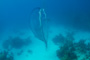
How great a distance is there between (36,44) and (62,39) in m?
2.97

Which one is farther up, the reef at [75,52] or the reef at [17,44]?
the reef at [17,44]

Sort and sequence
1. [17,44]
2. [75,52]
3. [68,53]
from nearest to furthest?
[68,53]
[75,52]
[17,44]

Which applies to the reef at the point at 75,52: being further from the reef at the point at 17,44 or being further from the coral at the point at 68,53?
the reef at the point at 17,44

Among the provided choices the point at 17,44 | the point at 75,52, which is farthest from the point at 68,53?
the point at 17,44

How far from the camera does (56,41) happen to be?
15.6 m

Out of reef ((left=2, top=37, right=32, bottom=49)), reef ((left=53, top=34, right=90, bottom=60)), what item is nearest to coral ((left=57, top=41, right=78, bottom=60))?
reef ((left=53, top=34, right=90, bottom=60))

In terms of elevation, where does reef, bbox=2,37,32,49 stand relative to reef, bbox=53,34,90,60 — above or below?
above

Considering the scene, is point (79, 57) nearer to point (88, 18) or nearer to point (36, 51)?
point (36, 51)

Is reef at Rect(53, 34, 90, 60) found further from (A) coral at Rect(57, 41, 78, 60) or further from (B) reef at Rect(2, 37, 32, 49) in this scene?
(B) reef at Rect(2, 37, 32, 49)

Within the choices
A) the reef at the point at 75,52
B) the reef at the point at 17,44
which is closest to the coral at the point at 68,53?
the reef at the point at 75,52

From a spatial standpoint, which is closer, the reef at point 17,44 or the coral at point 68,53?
the coral at point 68,53

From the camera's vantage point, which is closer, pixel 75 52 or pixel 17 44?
pixel 75 52

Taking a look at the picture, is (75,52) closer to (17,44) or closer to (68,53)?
(68,53)

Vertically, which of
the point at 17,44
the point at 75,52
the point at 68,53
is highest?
the point at 17,44
